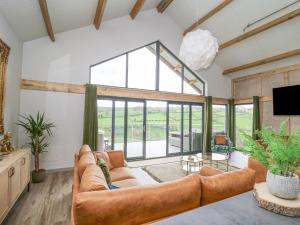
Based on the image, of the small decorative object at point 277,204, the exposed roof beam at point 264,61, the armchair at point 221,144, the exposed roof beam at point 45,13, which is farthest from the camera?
the armchair at point 221,144

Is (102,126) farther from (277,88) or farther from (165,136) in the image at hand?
(277,88)

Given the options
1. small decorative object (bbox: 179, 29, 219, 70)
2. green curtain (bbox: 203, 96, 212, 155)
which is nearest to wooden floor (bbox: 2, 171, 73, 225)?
small decorative object (bbox: 179, 29, 219, 70)

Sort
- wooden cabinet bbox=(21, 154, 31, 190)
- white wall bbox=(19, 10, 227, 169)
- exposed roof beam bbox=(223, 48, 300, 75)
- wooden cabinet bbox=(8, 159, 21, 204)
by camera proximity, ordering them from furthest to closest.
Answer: exposed roof beam bbox=(223, 48, 300, 75)
white wall bbox=(19, 10, 227, 169)
wooden cabinet bbox=(21, 154, 31, 190)
wooden cabinet bbox=(8, 159, 21, 204)

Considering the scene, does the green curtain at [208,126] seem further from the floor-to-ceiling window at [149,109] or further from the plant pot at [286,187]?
the plant pot at [286,187]

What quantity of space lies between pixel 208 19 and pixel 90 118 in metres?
5.01

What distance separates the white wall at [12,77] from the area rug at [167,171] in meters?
3.25

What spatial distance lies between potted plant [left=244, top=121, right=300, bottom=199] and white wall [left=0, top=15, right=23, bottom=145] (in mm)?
4077

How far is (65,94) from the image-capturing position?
4750 mm

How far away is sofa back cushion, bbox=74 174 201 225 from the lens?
1176 millimetres

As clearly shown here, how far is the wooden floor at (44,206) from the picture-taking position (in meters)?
2.45

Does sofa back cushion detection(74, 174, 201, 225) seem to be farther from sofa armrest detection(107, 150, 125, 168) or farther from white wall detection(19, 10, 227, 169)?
white wall detection(19, 10, 227, 169)

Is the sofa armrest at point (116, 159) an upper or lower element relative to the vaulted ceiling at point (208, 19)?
lower

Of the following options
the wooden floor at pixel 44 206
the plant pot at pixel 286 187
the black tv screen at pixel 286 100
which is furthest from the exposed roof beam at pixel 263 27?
the wooden floor at pixel 44 206

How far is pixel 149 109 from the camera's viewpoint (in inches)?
235
